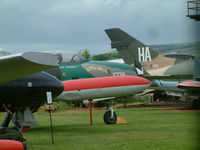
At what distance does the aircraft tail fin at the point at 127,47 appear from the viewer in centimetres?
2812

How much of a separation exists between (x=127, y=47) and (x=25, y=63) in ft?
78.2

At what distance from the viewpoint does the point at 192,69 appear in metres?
1.32

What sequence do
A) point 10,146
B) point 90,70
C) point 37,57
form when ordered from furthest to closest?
point 90,70
point 10,146
point 37,57

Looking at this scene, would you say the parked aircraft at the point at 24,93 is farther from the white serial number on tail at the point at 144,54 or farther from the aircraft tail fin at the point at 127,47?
the white serial number on tail at the point at 144,54

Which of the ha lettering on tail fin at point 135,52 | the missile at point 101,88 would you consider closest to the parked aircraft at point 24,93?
the missile at point 101,88

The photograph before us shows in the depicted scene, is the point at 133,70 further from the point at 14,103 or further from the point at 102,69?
the point at 14,103

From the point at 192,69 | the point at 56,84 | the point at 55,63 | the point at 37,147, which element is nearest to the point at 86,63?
the point at 56,84

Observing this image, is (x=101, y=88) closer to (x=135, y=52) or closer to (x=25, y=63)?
(x=25, y=63)

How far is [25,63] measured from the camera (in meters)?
4.66

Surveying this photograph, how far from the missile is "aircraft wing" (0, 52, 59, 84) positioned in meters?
5.78

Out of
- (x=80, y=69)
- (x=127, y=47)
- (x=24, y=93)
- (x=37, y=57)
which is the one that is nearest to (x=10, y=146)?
(x=37, y=57)

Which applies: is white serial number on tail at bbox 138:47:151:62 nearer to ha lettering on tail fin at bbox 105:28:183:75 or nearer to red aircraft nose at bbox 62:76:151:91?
ha lettering on tail fin at bbox 105:28:183:75

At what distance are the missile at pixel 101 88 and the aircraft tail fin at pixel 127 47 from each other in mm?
16044

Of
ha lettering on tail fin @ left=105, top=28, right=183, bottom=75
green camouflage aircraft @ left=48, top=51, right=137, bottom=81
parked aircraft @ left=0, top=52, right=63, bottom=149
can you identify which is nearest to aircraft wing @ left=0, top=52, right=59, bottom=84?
parked aircraft @ left=0, top=52, right=63, bottom=149
